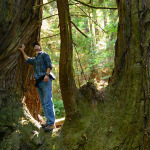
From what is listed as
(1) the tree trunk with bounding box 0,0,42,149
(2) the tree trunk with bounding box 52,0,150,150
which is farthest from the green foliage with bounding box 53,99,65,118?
(2) the tree trunk with bounding box 52,0,150,150

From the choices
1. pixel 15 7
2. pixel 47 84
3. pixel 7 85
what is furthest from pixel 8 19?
pixel 47 84

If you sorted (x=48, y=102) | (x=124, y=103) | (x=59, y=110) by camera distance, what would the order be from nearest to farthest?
(x=124, y=103), (x=48, y=102), (x=59, y=110)

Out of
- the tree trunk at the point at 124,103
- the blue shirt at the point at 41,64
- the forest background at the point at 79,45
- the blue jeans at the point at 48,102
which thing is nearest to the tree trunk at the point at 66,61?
the tree trunk at the point at 124,103

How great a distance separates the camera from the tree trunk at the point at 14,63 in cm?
330

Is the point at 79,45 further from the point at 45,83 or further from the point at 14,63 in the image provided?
the point at 45,83

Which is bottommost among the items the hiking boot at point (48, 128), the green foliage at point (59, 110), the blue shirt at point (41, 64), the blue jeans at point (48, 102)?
the green foliage at point (59, 110)

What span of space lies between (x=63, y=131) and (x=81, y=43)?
679 centimetres

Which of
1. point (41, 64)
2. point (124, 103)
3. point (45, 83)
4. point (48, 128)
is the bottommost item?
point (48, 128)

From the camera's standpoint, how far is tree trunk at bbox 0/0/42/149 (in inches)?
130

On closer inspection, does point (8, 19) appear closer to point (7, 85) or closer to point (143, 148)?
point (7, 85)

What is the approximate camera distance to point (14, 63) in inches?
149

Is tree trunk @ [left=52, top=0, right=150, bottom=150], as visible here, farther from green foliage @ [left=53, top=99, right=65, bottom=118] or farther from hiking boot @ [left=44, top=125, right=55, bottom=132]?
green foliage @ [left=53, top=99, right=65, bottom=118]

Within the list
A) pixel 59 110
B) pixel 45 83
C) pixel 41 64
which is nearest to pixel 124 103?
pixel 45 83

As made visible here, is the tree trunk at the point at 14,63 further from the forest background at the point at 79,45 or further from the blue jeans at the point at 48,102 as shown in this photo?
the forest background at the point at 79,45
